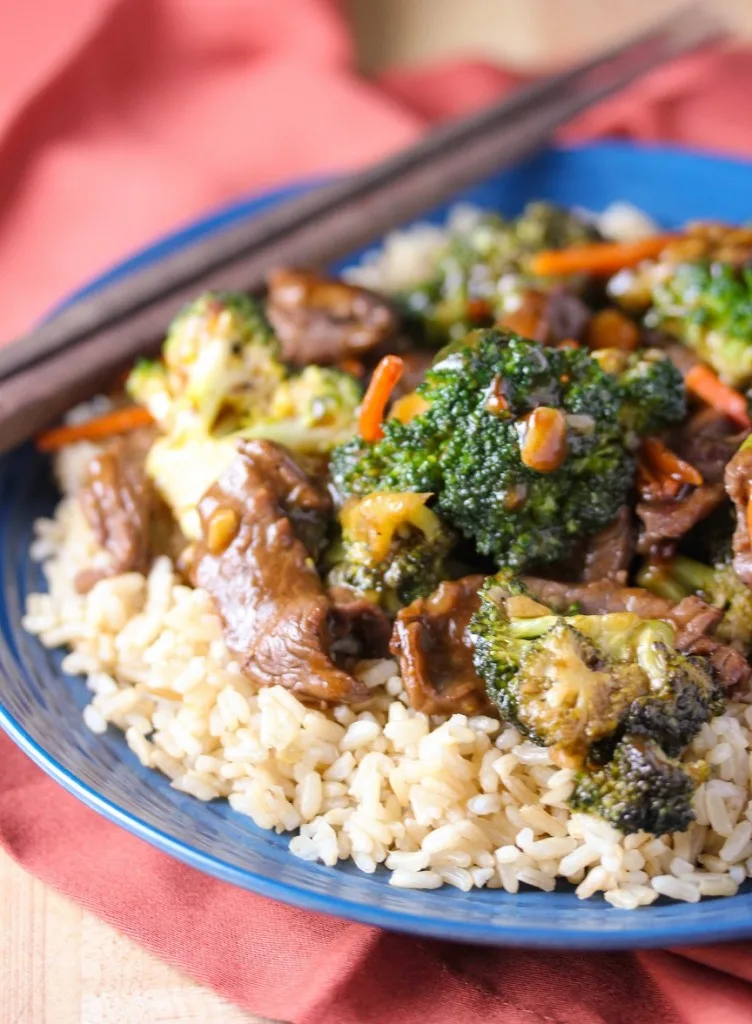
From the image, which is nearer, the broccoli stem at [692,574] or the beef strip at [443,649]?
the beef strip at [443,649]

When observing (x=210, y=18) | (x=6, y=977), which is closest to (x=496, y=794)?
(x=6, y=977)

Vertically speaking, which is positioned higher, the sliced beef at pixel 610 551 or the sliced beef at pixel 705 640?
the sliced beef at pixel 610 551

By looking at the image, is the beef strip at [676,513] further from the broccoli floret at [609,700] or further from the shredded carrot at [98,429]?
the shredded carrot at [98,429]

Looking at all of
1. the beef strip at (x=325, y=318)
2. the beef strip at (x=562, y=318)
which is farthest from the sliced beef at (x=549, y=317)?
the beef strip at (x=325, y=318)

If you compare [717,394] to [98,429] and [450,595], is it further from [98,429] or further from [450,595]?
[98,429]

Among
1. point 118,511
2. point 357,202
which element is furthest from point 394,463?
point 357,202

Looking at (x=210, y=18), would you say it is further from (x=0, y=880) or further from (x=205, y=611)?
(x=0, y=880)

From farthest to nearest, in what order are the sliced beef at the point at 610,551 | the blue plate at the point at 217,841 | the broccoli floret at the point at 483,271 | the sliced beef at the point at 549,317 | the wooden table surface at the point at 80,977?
the broccoli floret at the point at 483,271
the sliced beef at the point at 549,317
the sliced beef at the point at 610,551
the wooden table surface at the point at 80,977
the blue plate at the point at 217,841

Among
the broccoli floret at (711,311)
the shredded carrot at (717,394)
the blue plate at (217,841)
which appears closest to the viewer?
the blue plate at (217,841)
